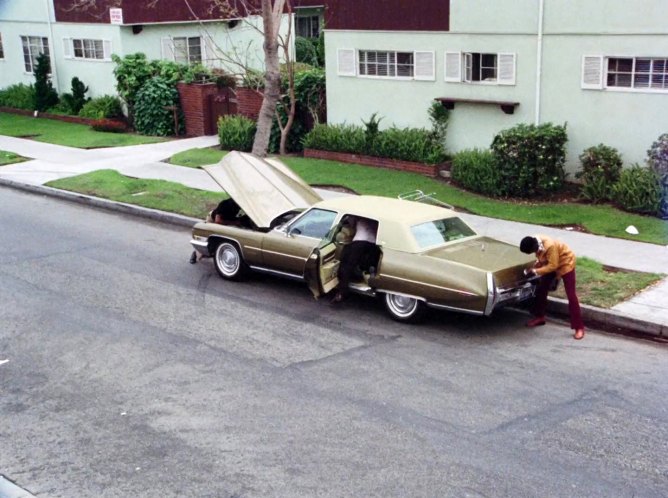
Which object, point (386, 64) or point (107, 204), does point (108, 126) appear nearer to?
point (107, 204)

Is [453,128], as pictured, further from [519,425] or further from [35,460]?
[35,460]

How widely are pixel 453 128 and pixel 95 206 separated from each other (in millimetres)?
7563

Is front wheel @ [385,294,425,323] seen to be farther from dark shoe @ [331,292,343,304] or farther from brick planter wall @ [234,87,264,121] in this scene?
brick planter wall @ [234,87,264,121]

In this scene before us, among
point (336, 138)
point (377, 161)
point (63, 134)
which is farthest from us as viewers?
point (63, 134)

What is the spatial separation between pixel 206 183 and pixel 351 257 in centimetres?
872

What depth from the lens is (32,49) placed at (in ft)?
102

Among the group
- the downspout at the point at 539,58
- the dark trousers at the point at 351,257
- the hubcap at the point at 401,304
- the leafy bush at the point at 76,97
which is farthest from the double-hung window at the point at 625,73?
the leafy bush at the point at 76,97

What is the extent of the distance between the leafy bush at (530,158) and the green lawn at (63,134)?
11463mm

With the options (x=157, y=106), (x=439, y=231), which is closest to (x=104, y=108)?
(x=157, y=106)

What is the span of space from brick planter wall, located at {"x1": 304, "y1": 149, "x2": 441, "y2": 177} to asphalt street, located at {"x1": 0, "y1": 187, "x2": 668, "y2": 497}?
741 cm

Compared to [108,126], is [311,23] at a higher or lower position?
higher

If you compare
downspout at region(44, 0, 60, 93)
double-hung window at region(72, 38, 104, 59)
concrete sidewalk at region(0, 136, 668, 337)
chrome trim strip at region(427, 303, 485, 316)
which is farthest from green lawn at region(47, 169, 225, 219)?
downspout at region(44, 0, 60, 93)

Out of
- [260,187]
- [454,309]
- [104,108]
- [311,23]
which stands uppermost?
[311,23]

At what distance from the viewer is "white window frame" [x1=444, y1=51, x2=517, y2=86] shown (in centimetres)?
1850
